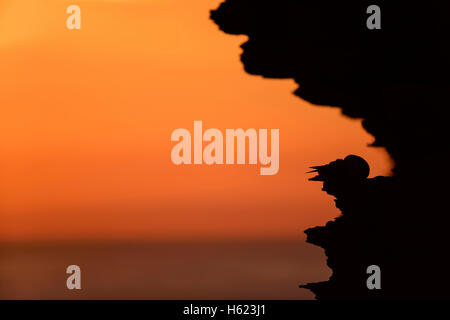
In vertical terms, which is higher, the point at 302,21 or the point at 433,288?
the point at 302,21

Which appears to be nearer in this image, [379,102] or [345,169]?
[345,169]

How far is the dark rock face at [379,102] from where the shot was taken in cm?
499

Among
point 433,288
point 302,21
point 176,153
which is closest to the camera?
point 176,153

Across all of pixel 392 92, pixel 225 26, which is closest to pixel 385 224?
pixel 392 92

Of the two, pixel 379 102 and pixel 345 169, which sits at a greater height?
pixel 379 102

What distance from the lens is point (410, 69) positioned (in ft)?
17.1

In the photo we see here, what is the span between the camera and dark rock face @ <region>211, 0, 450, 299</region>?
4992mm

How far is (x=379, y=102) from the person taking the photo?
5234 millimetres

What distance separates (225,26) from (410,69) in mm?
1457
